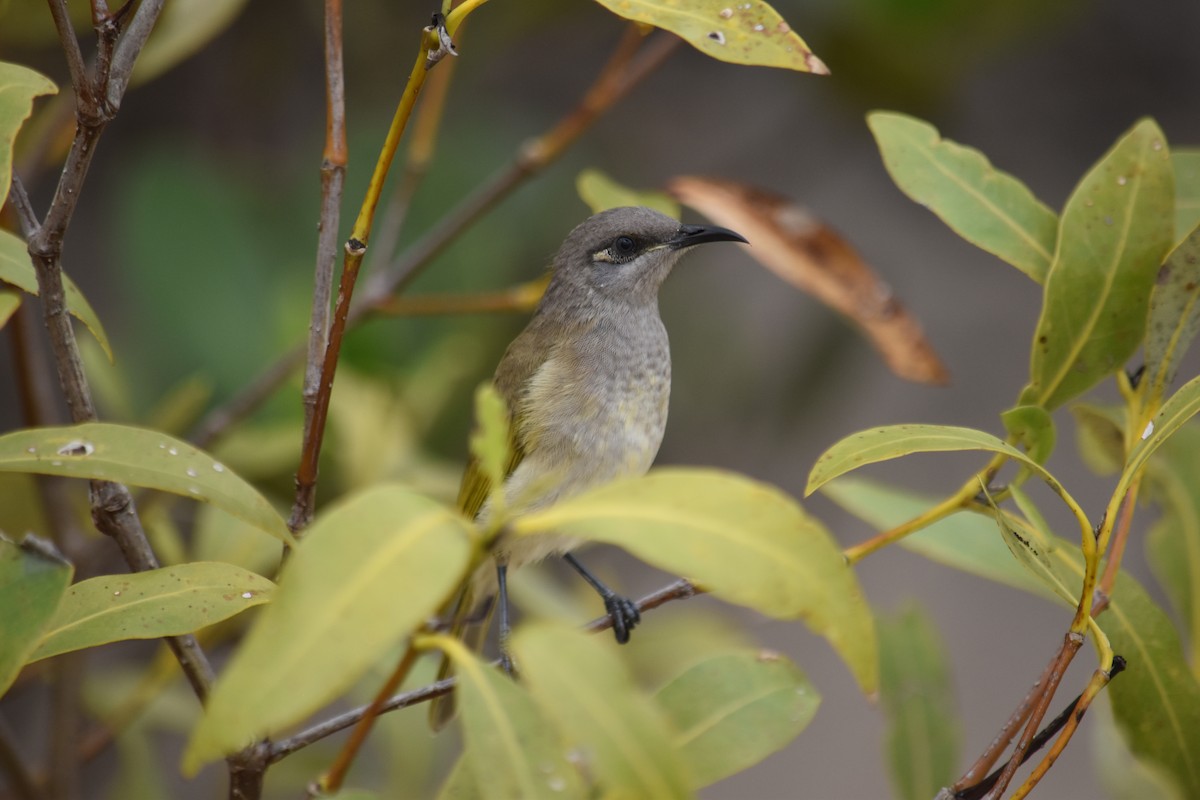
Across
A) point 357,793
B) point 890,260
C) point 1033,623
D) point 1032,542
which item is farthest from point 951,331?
point 357,793

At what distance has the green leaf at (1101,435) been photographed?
5.56ft

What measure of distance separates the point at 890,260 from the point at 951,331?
441 millimetres

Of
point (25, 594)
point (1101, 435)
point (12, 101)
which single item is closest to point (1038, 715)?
point (1101, 435)

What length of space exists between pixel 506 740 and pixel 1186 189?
4.47 ft

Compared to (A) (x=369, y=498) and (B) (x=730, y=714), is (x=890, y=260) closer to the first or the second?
(B) (x=730, y=714)

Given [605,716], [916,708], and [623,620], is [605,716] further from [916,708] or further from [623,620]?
[623,620]

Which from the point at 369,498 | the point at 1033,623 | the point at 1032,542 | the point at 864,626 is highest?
the point at 369,498

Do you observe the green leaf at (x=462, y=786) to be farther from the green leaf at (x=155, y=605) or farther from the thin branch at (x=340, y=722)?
the green leaf at (x=155, y=605)

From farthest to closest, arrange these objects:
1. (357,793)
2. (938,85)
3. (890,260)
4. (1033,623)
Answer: (890,260), (1033,623), (938,85), (357,793)

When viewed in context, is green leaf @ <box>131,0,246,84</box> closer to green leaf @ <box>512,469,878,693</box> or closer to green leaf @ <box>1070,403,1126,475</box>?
green leaf @ <box>512,469,878,693</box>

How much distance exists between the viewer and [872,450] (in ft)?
4.24

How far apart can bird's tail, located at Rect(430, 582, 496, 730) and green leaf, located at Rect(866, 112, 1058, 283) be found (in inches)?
48.1

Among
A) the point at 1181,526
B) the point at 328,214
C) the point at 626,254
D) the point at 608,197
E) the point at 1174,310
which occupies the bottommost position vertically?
the point at 1181,526

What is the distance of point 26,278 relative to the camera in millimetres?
1418
